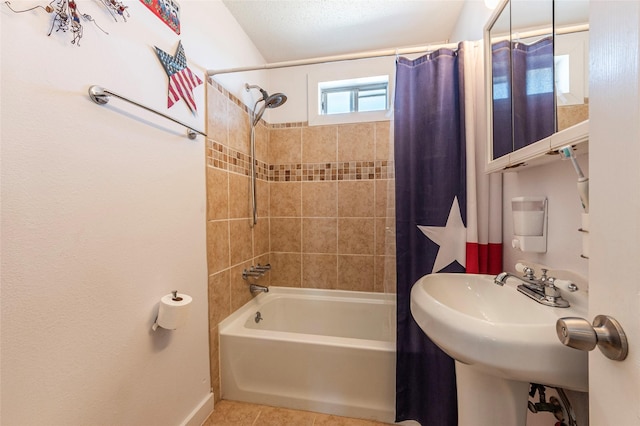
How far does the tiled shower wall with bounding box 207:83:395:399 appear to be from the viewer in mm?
2070

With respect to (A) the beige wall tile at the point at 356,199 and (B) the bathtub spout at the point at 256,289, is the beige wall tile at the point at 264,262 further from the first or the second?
(A) the beige wall tile at the point at 356,199

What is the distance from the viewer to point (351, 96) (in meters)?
2.27

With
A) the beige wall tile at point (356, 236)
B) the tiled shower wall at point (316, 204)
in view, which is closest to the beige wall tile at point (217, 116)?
the tiled shower wall at point (316, 204)

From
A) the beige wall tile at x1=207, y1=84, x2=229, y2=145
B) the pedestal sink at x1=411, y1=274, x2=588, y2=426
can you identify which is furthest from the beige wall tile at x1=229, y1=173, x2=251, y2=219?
the pedestal sink at x1=411, y1=274, x2=588, y2=426

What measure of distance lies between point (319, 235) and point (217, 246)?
91 cm

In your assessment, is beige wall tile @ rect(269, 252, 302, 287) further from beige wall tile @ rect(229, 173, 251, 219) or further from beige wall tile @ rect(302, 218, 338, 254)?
beige wall tile @ rect(229, 173, 251, 219)

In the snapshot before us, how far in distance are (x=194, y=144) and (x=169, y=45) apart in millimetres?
441

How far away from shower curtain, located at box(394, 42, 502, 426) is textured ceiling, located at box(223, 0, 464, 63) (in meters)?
0.62

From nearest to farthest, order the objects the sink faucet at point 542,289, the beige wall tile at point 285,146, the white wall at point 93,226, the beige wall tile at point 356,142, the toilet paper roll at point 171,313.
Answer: the white wall at point 93,226, the sink faucet at point 542,289, the toilet paper roll at point 171,313, the beige wall tile at point 356,142, the beige wall tile at point 285,146

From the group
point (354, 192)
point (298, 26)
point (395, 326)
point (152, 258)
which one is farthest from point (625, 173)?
point (298, 26)

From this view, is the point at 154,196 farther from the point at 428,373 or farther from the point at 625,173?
the point at 428,373

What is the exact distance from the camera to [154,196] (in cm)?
110

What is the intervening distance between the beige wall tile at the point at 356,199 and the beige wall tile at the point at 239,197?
748mm

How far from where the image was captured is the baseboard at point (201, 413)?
1.30 meters
